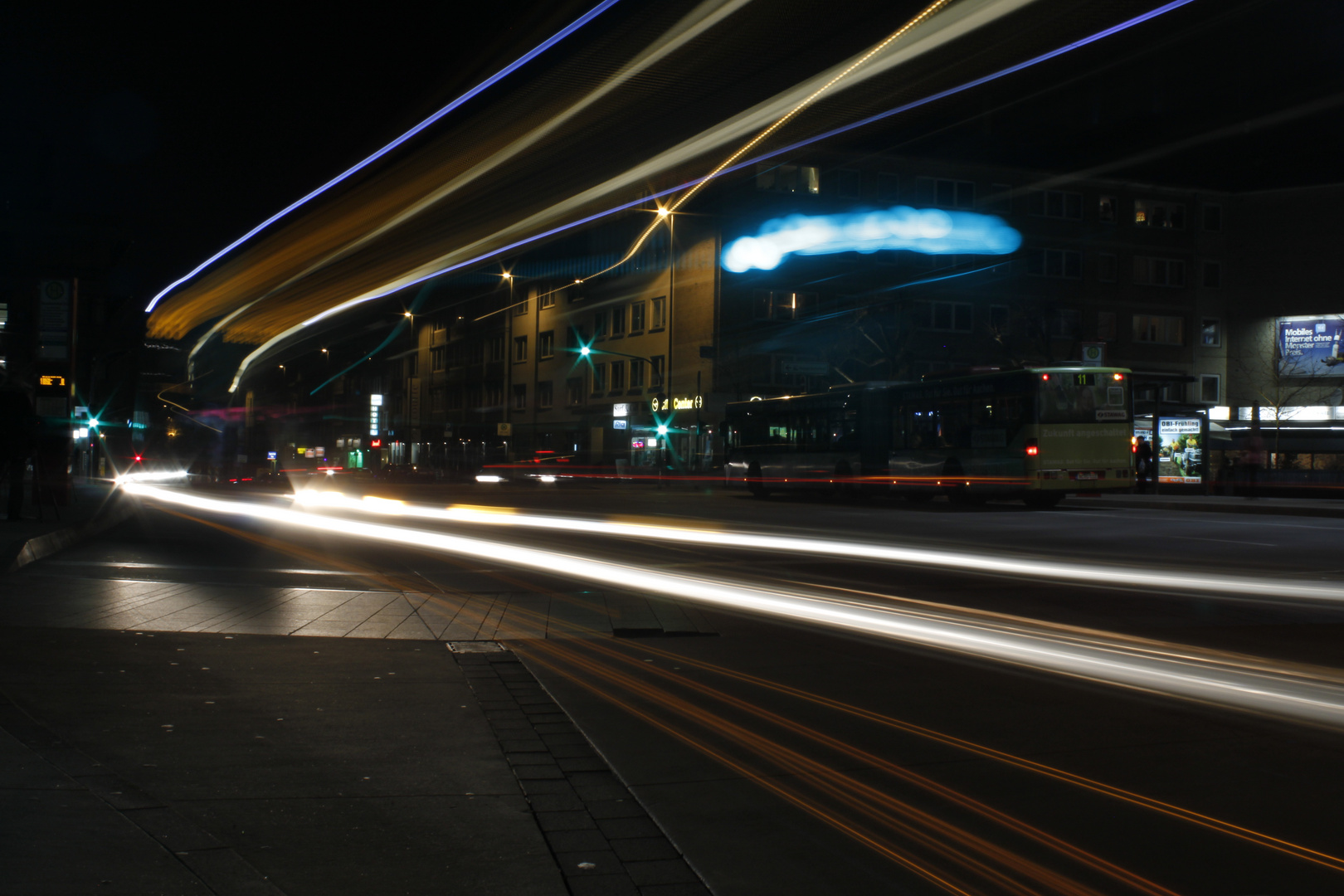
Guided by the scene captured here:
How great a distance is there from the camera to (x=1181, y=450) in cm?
3603

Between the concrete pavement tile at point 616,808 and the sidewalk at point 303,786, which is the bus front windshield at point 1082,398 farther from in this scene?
the concrete pavement tile at point 616,808

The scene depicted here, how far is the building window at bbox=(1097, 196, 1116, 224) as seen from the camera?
6556 centimetres

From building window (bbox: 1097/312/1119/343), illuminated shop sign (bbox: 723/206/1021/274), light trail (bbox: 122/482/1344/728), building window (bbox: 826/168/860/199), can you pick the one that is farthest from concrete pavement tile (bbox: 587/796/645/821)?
building window (bbox: 1097/312/1119/343)

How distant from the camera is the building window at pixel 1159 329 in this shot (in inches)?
2621

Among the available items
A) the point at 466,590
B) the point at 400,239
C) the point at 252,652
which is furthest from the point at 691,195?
the point at 252,652

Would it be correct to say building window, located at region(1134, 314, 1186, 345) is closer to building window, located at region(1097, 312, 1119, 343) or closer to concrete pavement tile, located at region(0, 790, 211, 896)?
building window, located at region(1097, 312, 1119, 343)

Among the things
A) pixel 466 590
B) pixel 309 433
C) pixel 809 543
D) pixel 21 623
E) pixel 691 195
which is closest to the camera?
pixel 21 623

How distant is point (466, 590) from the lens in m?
11.5

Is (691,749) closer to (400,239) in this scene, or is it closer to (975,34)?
(975,34)

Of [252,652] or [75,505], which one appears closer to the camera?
[252,652]

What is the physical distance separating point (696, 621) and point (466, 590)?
292cm

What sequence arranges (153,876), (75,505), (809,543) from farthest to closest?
(75,505), (809,543), (153,876)

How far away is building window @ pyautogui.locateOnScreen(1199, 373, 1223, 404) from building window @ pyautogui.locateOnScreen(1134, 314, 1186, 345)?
8.17 ft

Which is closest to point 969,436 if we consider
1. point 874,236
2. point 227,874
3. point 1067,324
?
point 227,874
